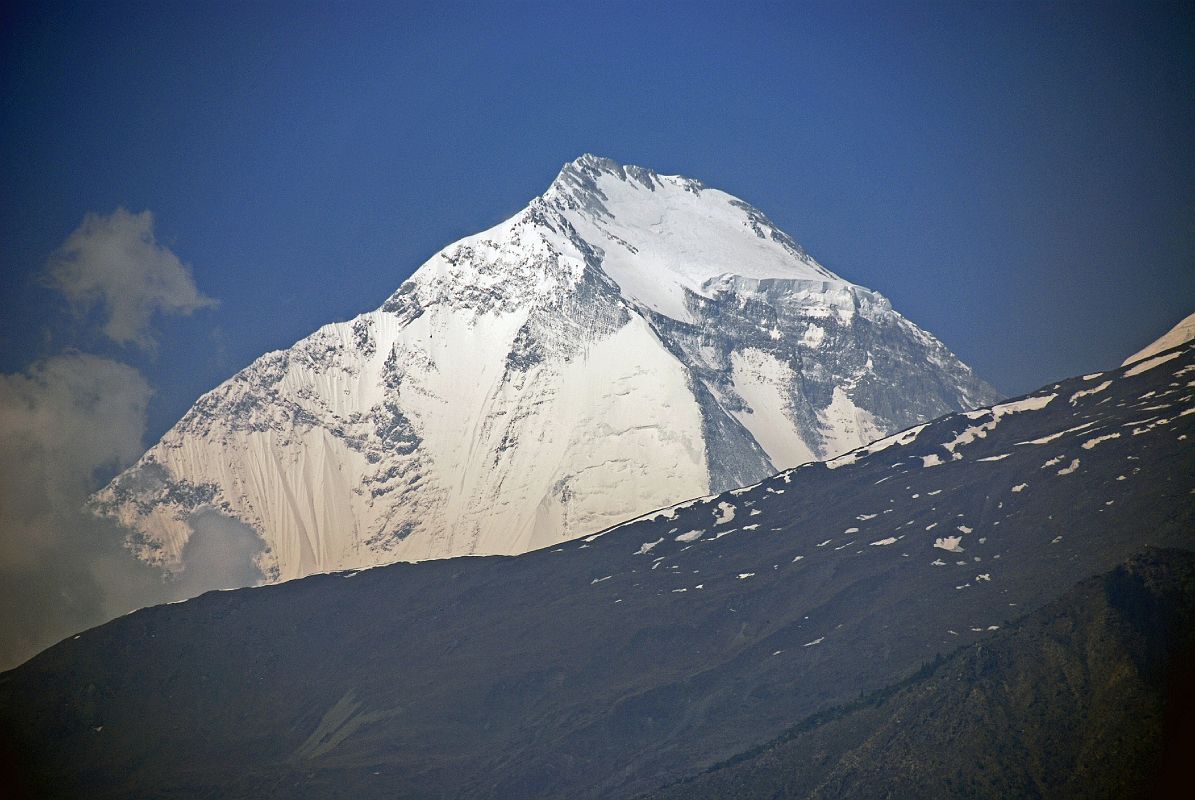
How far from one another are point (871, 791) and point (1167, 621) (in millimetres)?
27850

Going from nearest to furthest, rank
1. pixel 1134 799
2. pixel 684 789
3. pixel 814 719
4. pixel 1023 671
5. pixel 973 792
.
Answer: pixel 1134 799, pixel 973 792, pixel 1023 671, pixel 684 789, pixel 814 719

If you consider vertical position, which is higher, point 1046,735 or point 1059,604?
point 1059,604

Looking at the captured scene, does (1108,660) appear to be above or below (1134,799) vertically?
above

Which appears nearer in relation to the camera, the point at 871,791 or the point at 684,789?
the point at 871,791

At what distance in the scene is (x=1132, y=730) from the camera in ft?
498

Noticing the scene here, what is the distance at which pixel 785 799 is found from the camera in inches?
6639

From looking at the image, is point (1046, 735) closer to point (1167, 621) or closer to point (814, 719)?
point (1167, 621)

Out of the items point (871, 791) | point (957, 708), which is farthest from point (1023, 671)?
point (871, 791)

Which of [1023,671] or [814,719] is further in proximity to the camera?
[814,719]

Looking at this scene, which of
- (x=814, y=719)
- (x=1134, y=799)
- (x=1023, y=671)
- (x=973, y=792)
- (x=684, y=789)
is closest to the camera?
(x=1134, y=799)

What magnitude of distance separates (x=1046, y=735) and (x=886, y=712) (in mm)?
18649

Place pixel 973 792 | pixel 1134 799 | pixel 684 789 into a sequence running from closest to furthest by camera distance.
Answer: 1. pixel 1134 799
2. pixel 973 792
3. pixel 684 789

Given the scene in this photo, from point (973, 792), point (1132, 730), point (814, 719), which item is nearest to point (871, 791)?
point (973, 792)

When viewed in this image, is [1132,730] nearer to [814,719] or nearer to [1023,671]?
[1023,671]
